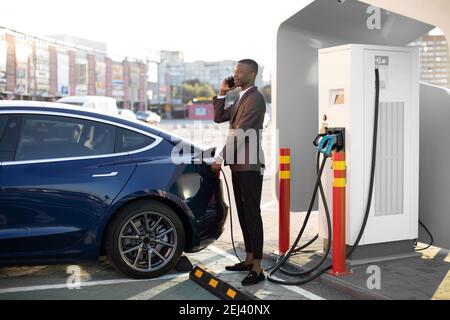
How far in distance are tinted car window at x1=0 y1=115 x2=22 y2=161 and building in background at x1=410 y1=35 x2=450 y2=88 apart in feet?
14.8

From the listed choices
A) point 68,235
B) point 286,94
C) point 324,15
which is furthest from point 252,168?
point 324,15

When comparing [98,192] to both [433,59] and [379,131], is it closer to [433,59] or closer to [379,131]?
[379,131]

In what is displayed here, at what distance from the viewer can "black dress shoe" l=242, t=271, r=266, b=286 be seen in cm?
549

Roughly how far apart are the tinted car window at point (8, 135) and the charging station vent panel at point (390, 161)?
11.1 feet

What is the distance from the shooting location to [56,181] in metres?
5.30

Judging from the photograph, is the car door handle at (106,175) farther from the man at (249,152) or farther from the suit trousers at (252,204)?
the suit trousers at (252,204)

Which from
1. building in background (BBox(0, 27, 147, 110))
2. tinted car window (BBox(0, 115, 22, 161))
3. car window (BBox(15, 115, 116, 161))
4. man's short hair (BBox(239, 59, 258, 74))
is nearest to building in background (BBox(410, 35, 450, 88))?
man's short hair (BBox(239, 59, 258, 74))

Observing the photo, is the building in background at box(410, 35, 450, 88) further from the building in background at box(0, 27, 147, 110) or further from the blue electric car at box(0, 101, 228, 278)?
the building in background at box(0, 27, 147, 110)

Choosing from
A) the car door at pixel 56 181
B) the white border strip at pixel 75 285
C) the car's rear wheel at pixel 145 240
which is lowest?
the white border strip at pixel 75 285

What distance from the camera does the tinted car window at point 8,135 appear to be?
17.3ft

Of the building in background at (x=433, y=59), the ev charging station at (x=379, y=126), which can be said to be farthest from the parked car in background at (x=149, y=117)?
the ev charging station at (x=379, y=126)
